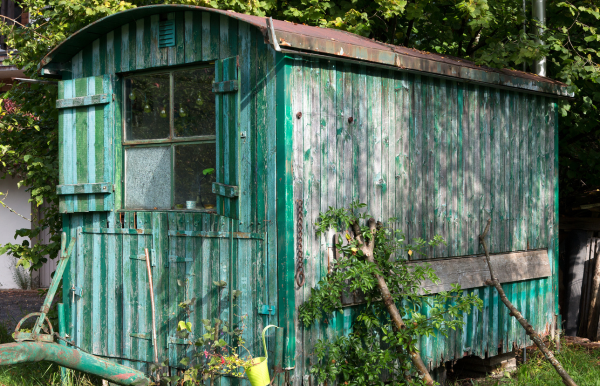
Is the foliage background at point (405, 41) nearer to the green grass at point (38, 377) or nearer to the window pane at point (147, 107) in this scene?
the green grass at point (38, 377)

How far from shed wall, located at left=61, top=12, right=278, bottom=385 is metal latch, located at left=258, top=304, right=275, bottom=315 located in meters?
0.03

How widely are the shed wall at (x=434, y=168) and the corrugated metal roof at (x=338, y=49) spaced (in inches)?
6.1

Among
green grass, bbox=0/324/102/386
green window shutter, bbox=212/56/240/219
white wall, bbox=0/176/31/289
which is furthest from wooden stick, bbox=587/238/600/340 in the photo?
white wall, bbox=0/176/31/289

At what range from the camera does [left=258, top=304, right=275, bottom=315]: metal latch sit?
16.3 feet

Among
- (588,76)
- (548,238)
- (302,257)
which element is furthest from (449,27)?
(302,257)

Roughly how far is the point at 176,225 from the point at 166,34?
1705mm

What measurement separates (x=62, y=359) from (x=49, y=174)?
14.8 ft

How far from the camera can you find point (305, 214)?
16.4 feet

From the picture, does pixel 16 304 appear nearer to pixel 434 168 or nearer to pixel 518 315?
pixel 434 168

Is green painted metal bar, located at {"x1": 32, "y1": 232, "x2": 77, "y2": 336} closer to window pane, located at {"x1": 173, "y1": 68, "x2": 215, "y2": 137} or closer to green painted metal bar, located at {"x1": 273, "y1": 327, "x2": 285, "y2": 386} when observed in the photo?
window pane, located at {"x1": 173, "y1": 68, "x2": 215, "y2": 137}

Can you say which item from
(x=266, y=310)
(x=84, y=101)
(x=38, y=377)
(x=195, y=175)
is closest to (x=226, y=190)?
(x=195, y=175)

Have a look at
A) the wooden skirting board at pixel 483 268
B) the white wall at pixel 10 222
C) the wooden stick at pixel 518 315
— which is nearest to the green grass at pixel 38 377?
the wooden skirting board at pixel 483 268

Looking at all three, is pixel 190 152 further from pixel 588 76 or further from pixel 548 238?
pixel 588 76

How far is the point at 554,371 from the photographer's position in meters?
6.59
